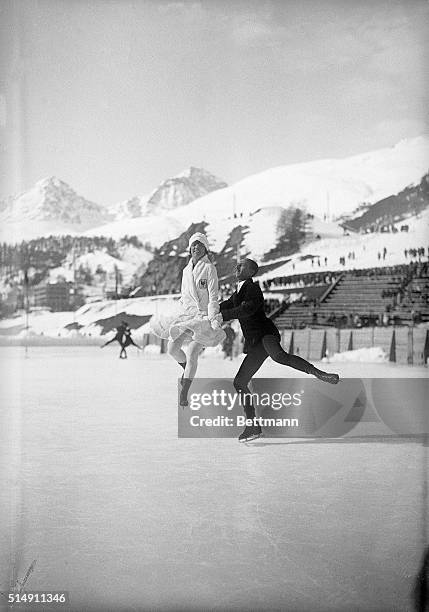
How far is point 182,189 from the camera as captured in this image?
2734 millimetres

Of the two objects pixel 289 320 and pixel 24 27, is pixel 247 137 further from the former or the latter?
pixel 24 27

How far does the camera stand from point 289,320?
2738 millimetres

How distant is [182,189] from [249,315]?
60cm

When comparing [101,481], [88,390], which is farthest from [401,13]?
[101,481]

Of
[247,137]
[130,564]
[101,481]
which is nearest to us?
[130,564]

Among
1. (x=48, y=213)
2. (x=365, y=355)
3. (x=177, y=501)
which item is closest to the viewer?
(x=177, y=501)

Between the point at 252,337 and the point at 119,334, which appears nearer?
the point at 252,337

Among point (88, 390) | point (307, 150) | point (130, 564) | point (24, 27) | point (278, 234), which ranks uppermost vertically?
point (24, 27)

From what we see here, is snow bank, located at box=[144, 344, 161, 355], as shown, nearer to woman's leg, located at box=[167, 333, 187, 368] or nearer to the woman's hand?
woman's leg, located at box=[167, 333, 187, 368]

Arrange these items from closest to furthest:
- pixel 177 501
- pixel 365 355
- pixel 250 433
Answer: pixel 177 501 → pixel 250 433 → pixel 365 355

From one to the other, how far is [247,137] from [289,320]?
78cm

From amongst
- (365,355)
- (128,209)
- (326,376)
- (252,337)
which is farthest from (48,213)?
(365,355)

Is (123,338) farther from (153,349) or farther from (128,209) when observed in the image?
(128,209)

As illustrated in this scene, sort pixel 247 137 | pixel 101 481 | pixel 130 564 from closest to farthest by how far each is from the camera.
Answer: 1. pixel 130 564
2. pixel 101 481
3. pixel 247 137
